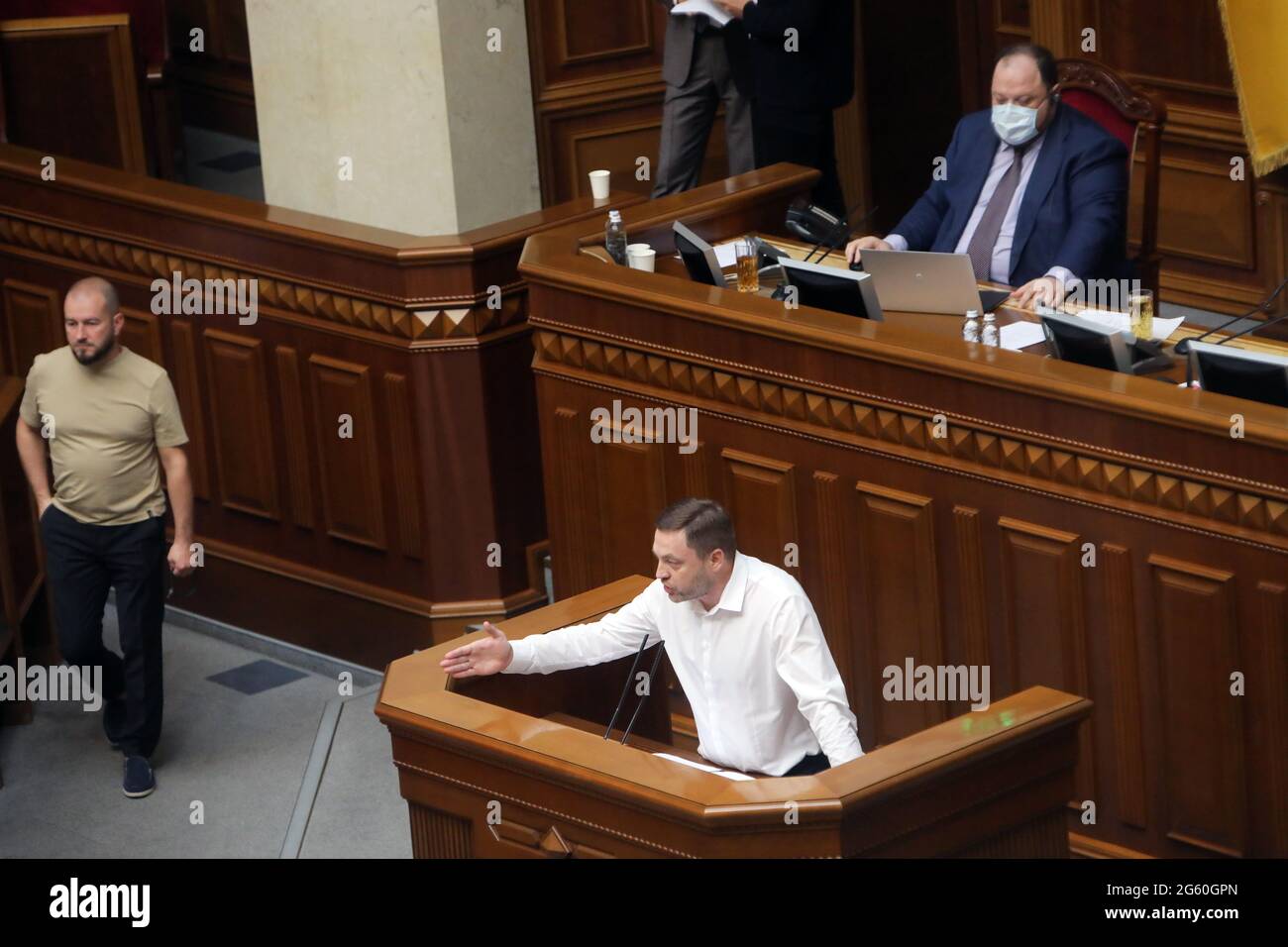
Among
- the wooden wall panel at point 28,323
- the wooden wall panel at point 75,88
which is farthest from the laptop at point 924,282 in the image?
the wooden wall panel at point 75,88

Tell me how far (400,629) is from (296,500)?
0.55 metres

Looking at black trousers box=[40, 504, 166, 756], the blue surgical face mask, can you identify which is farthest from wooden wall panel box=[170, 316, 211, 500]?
the blue surgical face mask

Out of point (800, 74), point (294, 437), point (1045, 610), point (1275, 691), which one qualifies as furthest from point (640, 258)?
point (1275, 691)

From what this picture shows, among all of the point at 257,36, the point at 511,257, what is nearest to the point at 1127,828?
the point at 511,257

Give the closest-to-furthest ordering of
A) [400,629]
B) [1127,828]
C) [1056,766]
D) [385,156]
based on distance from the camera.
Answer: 1. [1056,766]
2. [1127,828]
3. [400,629]
4. [385,156]

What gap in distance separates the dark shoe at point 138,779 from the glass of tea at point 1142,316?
2.97m

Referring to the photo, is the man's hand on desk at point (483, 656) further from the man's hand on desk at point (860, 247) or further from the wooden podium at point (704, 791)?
the man's hand on desk at point (860, 247)

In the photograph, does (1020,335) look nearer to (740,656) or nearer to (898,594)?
(898,594)

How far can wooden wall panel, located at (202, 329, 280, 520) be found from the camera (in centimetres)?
682

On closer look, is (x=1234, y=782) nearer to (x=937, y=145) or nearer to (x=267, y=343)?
(x=267, y=343)

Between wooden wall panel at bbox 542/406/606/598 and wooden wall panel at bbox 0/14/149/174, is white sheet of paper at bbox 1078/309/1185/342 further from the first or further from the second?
wooden wall panel at bbox 0/14/149/174

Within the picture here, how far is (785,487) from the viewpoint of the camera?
5352 mm

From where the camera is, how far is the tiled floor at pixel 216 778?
5.82 meters

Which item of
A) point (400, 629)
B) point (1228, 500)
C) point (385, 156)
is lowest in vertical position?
point (400, 629)
